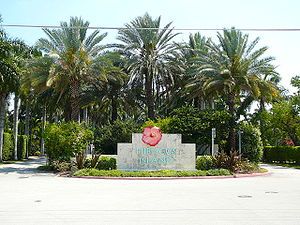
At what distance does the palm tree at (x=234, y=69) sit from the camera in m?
32.6

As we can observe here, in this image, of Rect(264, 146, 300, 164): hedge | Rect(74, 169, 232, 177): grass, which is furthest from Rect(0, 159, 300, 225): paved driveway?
Rect(264, 146, 300, 164): hedge

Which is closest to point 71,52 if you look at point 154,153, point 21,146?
point 154,153

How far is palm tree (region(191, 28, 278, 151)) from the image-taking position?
107 feet

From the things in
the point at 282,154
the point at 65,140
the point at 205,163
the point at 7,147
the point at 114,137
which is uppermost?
the point at 114,137

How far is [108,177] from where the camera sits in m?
22.9

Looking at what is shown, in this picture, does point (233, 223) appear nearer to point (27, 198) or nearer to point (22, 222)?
point (22, 222)

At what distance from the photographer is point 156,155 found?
2675 centimetres

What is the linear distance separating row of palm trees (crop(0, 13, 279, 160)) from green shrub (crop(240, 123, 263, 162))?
1.04m

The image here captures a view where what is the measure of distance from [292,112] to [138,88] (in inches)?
754

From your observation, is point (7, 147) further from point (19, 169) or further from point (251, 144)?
point (251, 144)

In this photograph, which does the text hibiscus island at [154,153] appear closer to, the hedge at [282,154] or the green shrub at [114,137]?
the green shrub at [114,137]

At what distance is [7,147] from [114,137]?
12.3 metres

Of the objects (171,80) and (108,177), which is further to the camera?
(171,80)

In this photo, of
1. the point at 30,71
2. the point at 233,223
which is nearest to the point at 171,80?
the point at 30,71
